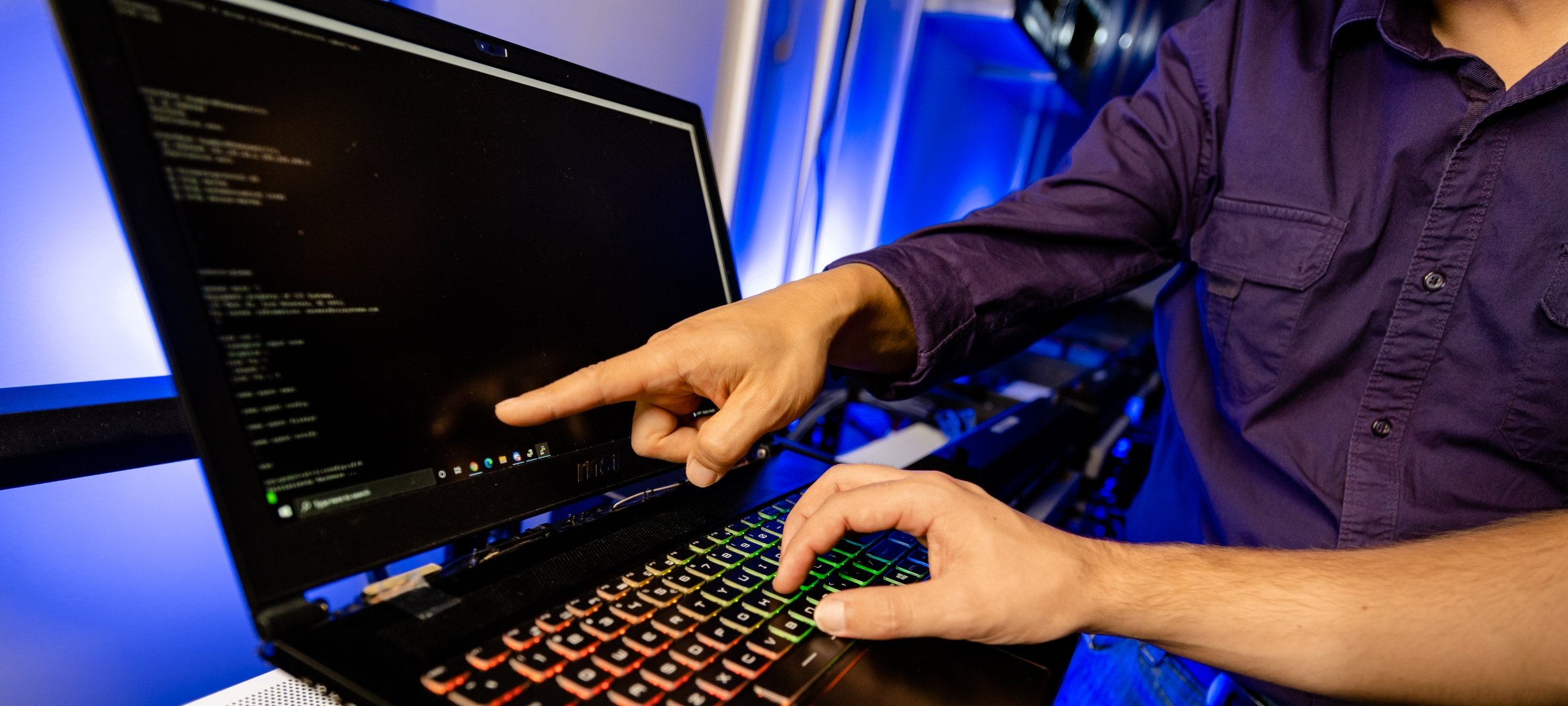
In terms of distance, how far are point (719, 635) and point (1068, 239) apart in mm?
679

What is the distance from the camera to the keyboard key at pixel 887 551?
62 cm

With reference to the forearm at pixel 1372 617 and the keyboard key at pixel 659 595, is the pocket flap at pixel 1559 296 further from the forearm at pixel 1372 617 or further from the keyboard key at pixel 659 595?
the keyboard key at pixel 659 595

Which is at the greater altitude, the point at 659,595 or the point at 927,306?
the point at 927,306

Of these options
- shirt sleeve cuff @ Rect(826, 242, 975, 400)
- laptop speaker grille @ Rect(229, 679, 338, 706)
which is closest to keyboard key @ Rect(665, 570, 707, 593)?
laptop speaker grille @ Rect(229, 679, 338, 706)

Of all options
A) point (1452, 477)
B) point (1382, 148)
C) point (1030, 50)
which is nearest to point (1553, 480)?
point (1452, 477)

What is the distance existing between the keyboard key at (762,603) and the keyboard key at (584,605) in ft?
0.33

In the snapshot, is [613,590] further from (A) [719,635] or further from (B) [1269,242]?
(B) [1269,242]

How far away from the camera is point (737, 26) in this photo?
1.15 m

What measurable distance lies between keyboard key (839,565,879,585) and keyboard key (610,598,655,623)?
0.56 ft

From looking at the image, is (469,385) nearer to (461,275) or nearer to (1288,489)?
(461,275)

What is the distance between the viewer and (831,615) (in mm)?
464

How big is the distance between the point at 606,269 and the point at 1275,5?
905 mm

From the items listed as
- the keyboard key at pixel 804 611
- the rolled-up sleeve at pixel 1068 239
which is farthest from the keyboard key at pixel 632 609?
the rolled-up sleeve at pixel 1068 239

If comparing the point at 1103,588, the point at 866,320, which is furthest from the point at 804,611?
the point at 866,320
